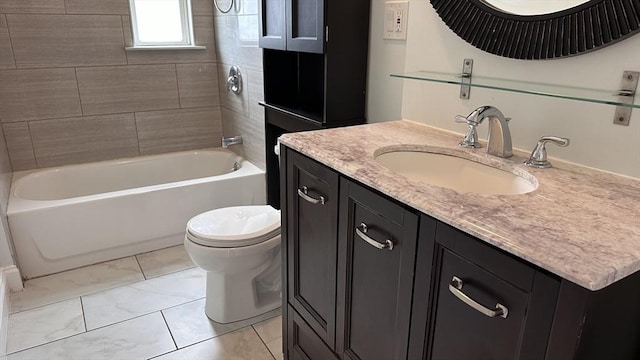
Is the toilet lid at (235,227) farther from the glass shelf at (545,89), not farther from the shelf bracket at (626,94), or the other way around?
the shelf bracket at (626,94)

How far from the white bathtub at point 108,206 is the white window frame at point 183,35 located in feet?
2.54

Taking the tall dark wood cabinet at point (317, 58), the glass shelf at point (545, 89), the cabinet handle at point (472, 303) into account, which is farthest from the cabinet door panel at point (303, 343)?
the glass shelf at point (545, 89)

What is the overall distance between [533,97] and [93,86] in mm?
2744

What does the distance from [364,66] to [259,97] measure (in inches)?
39.6

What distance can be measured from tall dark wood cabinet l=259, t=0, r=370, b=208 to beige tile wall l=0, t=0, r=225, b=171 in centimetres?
120

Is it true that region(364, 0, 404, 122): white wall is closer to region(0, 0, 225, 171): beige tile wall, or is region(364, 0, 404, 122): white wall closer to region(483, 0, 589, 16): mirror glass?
region(483, 0, 589, 16): mirror glass

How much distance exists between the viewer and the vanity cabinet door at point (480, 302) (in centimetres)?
75

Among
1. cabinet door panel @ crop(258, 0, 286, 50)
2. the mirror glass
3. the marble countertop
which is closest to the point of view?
the marble countertop

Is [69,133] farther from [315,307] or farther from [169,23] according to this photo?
[315,307]

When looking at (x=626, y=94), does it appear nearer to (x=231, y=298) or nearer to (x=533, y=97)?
(x=533, y=97)

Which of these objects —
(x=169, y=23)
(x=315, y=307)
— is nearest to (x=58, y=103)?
(x=169, y=23)

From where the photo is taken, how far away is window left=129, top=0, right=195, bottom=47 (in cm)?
305

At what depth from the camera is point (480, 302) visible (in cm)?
85

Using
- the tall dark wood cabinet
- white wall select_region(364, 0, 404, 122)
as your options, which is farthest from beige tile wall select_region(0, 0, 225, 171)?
white wall select_region(364, 0, 404, 122)
